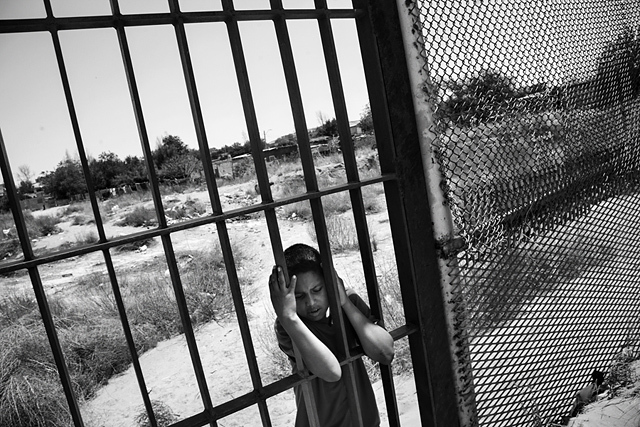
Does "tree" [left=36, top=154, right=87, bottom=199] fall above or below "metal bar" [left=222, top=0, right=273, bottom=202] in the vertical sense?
above

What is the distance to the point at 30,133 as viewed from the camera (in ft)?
64.0

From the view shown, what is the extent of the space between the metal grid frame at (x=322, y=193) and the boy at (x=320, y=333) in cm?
7

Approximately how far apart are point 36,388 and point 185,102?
50.2ft

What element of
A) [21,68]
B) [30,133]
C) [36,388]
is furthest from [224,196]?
[36,388]

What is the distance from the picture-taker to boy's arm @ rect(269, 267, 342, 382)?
5.21ft

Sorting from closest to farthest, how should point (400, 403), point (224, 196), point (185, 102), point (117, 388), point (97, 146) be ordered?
1. point (400, 403)
2. point (117, 388)
3. point (224, 196)
4. point (97, 146)
5. point (185, 102)

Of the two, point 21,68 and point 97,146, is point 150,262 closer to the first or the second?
point 97,146

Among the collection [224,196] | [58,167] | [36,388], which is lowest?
[36,388]

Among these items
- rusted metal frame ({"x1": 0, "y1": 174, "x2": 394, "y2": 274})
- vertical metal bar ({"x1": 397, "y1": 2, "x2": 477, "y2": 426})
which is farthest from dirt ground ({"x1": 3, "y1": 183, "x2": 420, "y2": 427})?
rusted metal frame ({"x1": 0, "y1": 174, "x2": 394, "y2": 274})

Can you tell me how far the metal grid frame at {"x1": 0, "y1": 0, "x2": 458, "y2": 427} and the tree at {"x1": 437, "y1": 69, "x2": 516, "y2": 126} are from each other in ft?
0.58

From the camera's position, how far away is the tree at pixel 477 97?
1812mm

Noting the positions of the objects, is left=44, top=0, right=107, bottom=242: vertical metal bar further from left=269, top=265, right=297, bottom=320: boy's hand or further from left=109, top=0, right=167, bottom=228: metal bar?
left=269, top=265, right=297, bottom=320: boy's hand

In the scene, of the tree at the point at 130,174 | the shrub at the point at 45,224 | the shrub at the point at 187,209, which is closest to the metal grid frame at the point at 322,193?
the shrub at the point at 187,209

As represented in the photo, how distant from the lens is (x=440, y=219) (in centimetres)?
181
